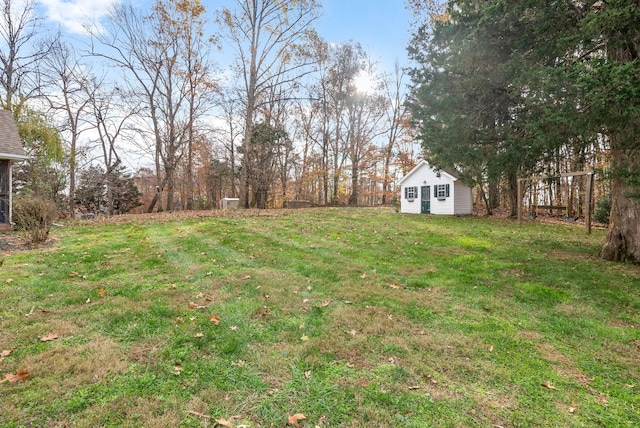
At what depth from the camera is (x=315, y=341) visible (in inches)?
121

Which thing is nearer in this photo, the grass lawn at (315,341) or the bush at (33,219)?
the grass lawn at (315,341)

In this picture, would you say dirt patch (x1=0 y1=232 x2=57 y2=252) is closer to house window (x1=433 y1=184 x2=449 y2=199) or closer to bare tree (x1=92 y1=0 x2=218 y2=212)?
bare tree (x1=92 y1=0 x2=218 y2=212)

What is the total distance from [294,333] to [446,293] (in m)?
2.43

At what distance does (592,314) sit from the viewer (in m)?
3.91

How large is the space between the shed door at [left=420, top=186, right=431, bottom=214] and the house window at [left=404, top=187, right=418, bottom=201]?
461 mm

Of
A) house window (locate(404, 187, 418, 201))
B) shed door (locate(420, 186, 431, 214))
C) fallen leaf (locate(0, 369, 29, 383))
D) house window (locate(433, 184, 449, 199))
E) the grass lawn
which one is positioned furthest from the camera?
house window (locate(404, 187, 418, 201))

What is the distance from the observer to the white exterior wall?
17.2 metres

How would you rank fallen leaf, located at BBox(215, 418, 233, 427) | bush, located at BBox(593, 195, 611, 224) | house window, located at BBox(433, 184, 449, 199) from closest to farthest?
1. fallen leaf, located at BBox(215, 418, 233, 427)
2. bush, located at BBox(593, 195, 611, 224)
3. house window, located at BBox(433, 184, 449, 199)

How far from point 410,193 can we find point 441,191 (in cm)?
228

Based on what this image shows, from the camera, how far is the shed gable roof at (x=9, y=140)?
34.0 feet

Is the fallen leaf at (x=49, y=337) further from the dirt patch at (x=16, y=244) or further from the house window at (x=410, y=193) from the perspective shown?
the house window at (x=410, y=193)

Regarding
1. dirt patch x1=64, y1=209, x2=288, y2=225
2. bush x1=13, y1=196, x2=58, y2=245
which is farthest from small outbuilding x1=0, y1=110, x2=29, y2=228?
bush x1=13, y1=196, x2=58, y2=245

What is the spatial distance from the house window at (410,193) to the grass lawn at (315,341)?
13.2 metres

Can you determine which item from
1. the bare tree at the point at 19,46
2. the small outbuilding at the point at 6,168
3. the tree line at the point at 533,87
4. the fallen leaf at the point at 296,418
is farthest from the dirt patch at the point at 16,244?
the bare tree at the point at 19,46
